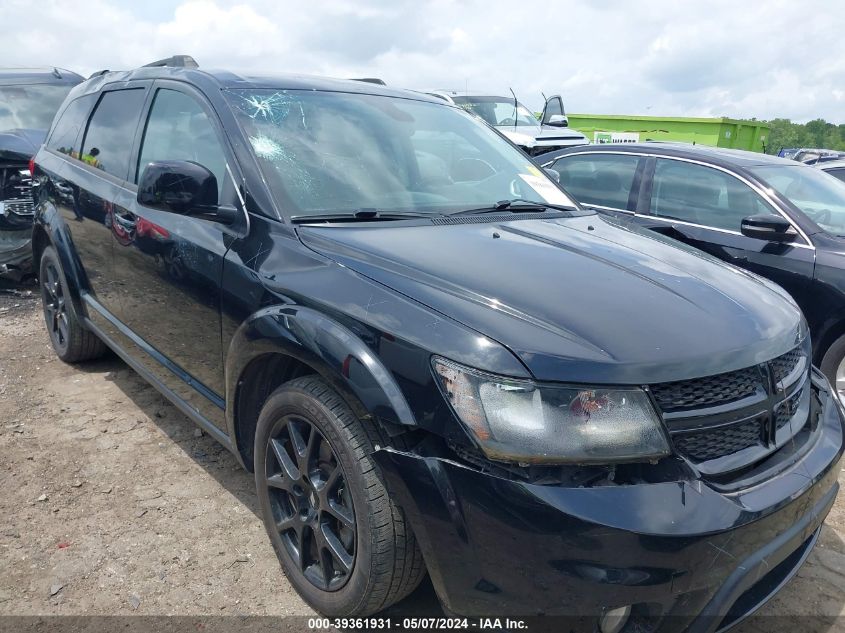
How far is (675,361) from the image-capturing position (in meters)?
1.82

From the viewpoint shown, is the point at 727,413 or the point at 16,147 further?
the point at 16,147

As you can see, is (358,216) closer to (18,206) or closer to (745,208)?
(745,208)

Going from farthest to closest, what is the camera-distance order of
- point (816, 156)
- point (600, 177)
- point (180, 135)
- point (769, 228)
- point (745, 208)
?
1. point (816, 156)
2. point (600, 177)
3. point (745, 208)
4. point (769, 228)
5. point (180, 135)

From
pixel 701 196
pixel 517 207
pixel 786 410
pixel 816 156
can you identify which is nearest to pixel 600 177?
pixel 701 196

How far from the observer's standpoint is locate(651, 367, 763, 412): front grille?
1812 millimetres

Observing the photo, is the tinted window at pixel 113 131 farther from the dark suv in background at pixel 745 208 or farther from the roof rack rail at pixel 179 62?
the dark suv in background at pixel 745 208

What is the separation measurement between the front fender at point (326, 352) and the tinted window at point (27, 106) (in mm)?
6371

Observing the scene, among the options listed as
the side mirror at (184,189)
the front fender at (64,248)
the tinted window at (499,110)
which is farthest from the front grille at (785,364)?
the tinted window at (499,110)

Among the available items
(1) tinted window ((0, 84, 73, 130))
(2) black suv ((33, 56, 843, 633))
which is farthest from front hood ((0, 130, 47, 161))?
(2) black suv ((33, 56, 843, 633))

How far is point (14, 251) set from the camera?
6426 mm

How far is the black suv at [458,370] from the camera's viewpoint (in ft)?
5.68

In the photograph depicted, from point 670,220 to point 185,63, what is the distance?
3316 mm

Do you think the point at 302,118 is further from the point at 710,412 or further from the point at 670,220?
the point at 670,220

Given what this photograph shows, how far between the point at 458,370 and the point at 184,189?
1.41m
